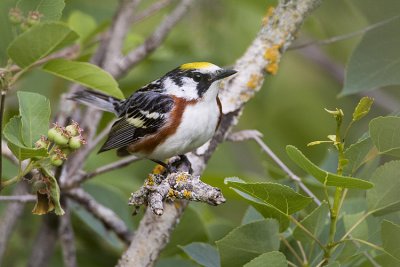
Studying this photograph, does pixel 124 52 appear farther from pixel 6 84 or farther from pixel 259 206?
pixel 259 206

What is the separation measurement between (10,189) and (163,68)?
1.20 meters

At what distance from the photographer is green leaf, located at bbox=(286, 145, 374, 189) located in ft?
7.33

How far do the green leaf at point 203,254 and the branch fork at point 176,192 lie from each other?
0.37 meters

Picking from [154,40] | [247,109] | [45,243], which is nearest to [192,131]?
[154,40]

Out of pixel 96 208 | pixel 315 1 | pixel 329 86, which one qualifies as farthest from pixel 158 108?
pixel 329 86

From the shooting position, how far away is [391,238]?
243 centimetres

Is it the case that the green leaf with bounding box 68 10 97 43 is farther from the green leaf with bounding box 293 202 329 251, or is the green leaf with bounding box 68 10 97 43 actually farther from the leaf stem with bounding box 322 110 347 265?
the leaf stem with bounding box 322 110 347 265

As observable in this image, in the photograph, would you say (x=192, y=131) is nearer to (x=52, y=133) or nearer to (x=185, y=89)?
(x=185, y=89)

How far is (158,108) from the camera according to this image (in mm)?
3686

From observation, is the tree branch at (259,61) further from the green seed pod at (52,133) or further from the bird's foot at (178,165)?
the green seed pod at (52,133)

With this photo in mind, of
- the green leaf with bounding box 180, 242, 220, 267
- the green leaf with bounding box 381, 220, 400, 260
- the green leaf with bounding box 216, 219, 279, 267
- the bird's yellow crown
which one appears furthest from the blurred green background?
the green leaf with bounding box 381, 220, 400, 260

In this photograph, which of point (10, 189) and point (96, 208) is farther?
point (10, 189)

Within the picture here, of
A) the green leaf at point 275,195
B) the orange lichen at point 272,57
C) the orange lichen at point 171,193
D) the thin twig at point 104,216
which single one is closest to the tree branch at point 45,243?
the thin twig at point 104,216

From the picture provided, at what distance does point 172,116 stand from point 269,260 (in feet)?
4.46
